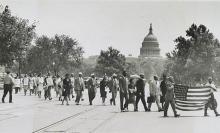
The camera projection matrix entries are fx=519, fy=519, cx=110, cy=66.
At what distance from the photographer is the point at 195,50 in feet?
238

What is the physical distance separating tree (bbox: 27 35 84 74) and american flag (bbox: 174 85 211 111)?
6562cm

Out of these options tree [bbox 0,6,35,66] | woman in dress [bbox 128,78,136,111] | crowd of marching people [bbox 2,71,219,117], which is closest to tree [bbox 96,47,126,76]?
tree [bbox 0,6,35,66]

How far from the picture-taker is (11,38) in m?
55.1

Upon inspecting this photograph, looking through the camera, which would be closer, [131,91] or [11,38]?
[131,91]

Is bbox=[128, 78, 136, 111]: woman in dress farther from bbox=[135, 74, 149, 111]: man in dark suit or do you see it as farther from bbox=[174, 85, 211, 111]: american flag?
bbox=[174, 85, 211, 111]: american flag

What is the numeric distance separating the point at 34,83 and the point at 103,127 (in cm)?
2538

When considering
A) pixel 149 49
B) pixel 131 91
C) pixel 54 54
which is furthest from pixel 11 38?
pixel 149 49

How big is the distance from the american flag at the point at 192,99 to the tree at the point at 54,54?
65.6 m

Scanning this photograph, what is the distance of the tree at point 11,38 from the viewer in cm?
5403

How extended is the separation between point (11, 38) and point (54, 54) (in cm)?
3711

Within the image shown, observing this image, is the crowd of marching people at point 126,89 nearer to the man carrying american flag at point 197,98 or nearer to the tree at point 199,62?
the man carrying american flag at point 197,98

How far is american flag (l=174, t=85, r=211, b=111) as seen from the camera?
65.9 feet

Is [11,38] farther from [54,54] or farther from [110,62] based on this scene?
[110,62]

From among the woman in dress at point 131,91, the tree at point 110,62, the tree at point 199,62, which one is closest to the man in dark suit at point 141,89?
the woman in dress at point 131,91
